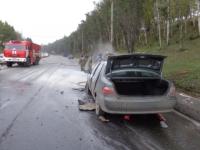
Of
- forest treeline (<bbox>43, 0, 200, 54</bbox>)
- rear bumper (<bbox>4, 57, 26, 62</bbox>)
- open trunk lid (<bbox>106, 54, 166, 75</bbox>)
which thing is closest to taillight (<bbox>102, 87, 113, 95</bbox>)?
open trunk lid (<bbox>106, 54, 166, 75</bbox>)

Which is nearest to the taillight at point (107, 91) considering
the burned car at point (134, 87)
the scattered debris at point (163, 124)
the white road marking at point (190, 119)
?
the burned car at point (134, 87)

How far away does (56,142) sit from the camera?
6.64 meters

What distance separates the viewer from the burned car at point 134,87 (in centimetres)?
826

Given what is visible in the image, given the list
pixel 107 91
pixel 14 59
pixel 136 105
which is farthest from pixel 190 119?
pixel 14 59

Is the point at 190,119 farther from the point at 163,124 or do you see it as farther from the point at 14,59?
the point at 14,59

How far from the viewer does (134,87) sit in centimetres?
971

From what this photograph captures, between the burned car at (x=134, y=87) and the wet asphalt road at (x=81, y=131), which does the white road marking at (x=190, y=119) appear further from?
the burned car at (x=134, y=87)

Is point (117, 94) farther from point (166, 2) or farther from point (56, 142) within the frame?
point (166, 2)

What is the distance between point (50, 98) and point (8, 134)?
534 cm

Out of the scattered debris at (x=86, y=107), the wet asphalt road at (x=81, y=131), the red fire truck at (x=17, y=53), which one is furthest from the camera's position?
the red fire truck at (x=17, y=53)

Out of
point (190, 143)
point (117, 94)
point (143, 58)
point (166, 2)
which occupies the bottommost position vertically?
point (190, 143)

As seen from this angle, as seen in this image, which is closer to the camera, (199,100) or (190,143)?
(190,143)

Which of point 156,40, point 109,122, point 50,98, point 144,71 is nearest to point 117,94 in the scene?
point 109,122

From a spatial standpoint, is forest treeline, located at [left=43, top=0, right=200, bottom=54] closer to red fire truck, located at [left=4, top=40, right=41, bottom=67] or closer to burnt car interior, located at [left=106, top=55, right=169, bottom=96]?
red fire truck, located at [left=4, top=40, right=41, bottom=67]
